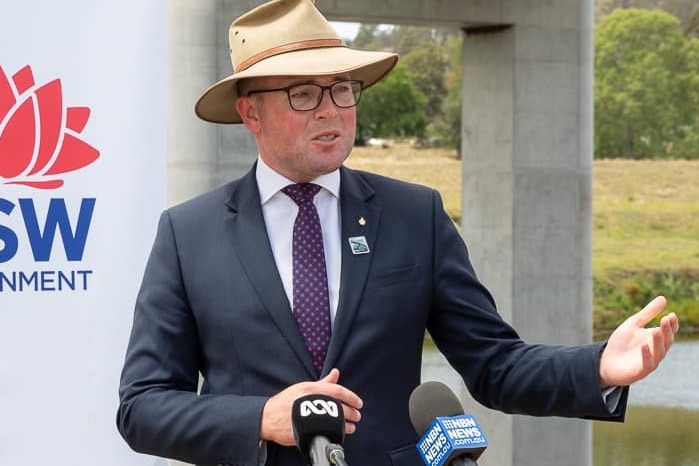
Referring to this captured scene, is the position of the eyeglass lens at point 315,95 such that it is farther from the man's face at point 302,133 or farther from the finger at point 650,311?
the finger at point 650,311

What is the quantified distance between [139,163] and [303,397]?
1.98m

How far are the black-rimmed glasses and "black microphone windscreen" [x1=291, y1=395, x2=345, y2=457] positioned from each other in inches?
25.7

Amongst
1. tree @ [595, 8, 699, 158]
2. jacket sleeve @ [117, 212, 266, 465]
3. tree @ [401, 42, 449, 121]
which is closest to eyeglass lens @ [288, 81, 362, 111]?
jacket sleeve @ [117, 212, 266, 465]

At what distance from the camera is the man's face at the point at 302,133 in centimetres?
246

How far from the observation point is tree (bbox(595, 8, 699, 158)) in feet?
136

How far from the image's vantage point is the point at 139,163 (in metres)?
3.90

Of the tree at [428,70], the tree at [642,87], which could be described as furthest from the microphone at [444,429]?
the tree at [428,70]

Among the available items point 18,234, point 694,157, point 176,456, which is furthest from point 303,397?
point 694,157

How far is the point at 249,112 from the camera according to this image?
260 centimetres

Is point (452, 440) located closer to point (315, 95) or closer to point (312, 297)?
point (312, 297)

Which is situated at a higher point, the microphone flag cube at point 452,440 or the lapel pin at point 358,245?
the lapel pin at point 358,245

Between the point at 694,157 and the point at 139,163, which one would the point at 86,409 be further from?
the point at 694,157

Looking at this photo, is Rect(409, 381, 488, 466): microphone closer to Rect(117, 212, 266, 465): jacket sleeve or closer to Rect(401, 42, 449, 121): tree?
Rect(117, 212, 266, 465): jacket sleeve

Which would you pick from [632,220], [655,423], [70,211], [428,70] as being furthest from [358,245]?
[428,70]
